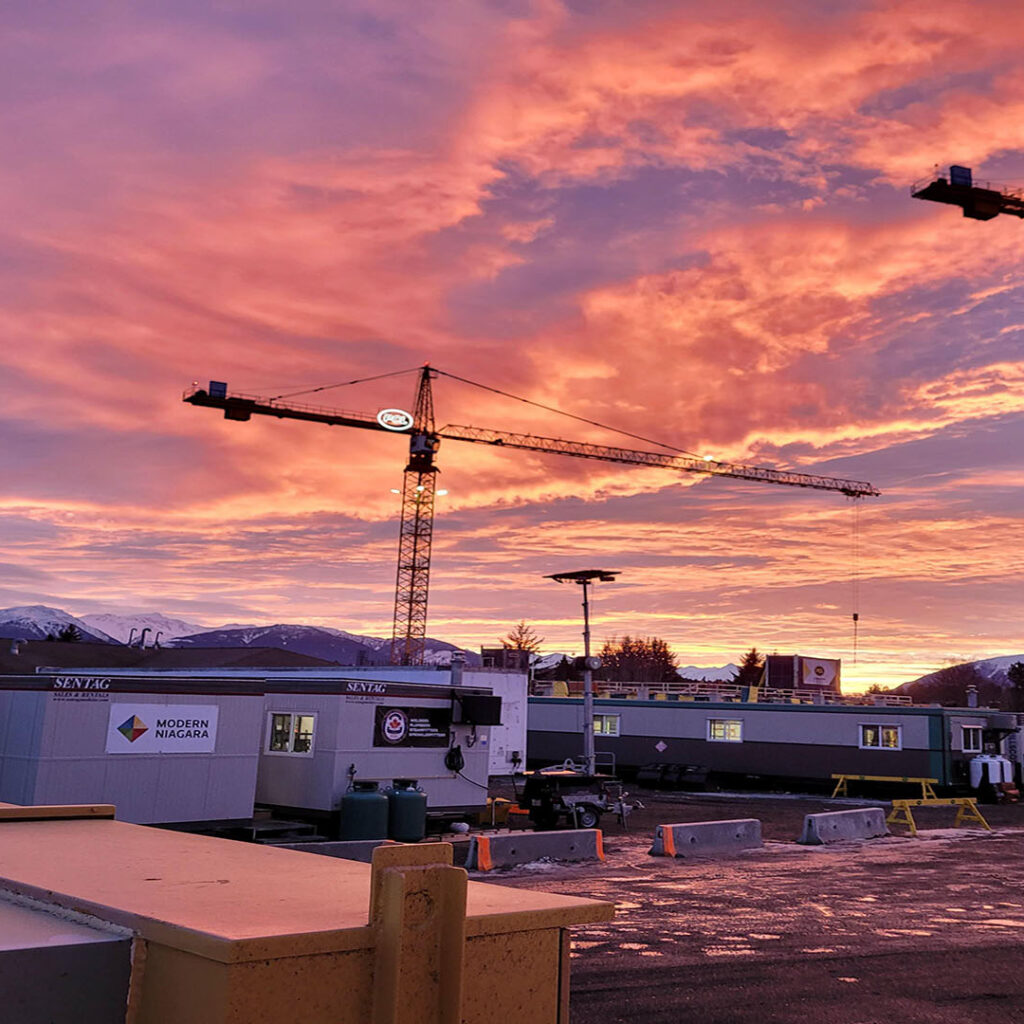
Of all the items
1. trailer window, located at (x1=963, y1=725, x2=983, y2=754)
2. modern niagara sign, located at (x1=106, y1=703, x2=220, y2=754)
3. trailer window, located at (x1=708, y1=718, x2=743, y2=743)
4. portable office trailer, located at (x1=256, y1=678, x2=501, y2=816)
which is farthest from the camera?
trailer window, located at (x1=708, y1=718, x2=743, y2=743)

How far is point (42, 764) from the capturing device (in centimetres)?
2078

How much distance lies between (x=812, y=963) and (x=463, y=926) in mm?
12677

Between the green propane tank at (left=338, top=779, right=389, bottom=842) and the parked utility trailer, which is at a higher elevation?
the parked utility trailer

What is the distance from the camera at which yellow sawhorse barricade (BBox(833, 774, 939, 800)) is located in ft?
133

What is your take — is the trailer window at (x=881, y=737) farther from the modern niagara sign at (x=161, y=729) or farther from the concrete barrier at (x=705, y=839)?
the modern niagara sign at (x=161, y=729)

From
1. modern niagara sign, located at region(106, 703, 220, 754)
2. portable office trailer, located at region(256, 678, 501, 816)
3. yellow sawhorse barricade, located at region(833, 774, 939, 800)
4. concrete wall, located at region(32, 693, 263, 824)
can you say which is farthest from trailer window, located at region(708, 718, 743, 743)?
modern niagara sign, located at region(106, 703, 220, 754)

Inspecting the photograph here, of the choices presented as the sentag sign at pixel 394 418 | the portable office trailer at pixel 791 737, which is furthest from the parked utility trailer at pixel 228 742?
the sentag sign at pixel 394 418

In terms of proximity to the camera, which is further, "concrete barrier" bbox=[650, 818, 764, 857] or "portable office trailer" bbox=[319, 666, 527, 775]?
"portable office trailer" bbox=[319, 666, 527, 775]

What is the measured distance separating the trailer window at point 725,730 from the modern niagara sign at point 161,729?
3014 centimetres

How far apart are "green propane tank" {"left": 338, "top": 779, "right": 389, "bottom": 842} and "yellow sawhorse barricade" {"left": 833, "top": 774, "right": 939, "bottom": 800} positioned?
23.7 m

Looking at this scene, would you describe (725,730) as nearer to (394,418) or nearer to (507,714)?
(507,714)

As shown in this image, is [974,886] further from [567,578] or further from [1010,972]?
[567,578]

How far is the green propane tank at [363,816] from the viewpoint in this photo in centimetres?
2481

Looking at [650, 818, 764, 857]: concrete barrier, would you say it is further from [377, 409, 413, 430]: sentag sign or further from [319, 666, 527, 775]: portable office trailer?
[377, 409, 413, 430]: sentag sign
